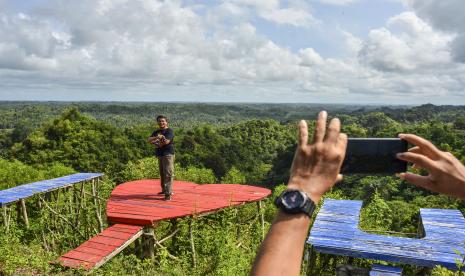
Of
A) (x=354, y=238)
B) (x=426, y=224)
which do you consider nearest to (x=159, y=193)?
(x=354, y=238)

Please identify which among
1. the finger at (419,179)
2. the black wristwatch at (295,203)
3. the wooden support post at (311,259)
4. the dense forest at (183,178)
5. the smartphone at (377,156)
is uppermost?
the smartphone at (377,156)

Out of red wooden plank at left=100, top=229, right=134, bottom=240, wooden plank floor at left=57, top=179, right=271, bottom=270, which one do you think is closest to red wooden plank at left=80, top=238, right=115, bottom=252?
wooden plank floor at left=57, top=179, right=271, bottom=270

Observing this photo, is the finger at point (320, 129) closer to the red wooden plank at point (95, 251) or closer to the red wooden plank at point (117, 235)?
the red wooden plank at point (95, 251)

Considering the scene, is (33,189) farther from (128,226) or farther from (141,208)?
(128,226)

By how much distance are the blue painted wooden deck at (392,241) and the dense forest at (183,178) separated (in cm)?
48

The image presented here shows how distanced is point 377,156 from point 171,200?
25.4ft

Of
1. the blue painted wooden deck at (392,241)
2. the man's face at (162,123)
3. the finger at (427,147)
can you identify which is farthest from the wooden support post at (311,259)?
the finger at (427,147)

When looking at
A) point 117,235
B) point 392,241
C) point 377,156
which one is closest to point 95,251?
point 117,235

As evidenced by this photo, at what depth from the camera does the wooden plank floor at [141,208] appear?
635 centimetres

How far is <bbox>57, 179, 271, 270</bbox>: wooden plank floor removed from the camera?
20.8ft

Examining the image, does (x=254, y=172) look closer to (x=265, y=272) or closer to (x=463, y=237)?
(x=463, y=237)

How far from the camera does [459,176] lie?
1.36m

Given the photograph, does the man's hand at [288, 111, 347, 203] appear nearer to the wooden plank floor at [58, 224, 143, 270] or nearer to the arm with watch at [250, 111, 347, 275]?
the arm with watch at [250, 111, 347, 275]

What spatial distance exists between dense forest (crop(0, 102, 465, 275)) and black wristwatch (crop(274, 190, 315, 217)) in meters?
A: 2.25
